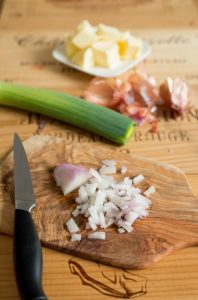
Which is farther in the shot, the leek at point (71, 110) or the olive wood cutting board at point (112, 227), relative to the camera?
the leek at point (71, 110)

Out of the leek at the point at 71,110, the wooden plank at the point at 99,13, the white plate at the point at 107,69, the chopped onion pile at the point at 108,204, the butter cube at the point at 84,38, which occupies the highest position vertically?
the wooden plank at the point at 99,13

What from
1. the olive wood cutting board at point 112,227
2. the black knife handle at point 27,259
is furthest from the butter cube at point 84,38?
the black knife handle at point 27,259

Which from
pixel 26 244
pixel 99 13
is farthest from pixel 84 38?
pixel 26 244

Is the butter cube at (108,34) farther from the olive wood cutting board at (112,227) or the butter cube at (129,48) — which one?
the olive wood cutting board at (112,227)

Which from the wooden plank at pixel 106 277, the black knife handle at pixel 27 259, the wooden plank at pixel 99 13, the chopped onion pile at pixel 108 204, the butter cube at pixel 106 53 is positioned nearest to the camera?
the black knife handle at pixel 27 259

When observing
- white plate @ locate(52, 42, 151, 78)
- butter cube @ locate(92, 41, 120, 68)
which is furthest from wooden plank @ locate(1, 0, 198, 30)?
butter cube @ locate(92, 41, 120, 68)

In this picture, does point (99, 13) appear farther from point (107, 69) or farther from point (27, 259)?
point (27, 259)
